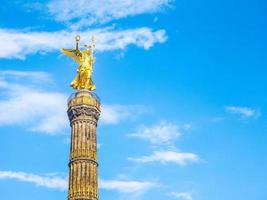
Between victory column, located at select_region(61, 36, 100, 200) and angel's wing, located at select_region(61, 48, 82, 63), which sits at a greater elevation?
angel's wing, located at select_region(61, 48, 82, 63)

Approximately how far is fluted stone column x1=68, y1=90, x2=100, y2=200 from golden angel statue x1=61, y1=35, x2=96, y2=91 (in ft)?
1.98

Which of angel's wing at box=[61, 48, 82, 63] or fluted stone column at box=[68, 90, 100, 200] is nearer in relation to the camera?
fluted stone column at box=[68, 90, 100, 200]

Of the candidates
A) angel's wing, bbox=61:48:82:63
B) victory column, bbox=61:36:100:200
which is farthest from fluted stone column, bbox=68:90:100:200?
angel's wing, bbox=61:48:82:63

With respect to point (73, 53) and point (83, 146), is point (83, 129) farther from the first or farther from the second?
point (73, 53)

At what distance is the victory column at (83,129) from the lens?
41.3 m

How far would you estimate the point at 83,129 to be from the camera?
43.6 metres

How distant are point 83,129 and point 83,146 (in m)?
1.48

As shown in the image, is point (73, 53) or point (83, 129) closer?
point (83, 129)

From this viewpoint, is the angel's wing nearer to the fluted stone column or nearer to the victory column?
the victory column

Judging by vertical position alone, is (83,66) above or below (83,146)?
above

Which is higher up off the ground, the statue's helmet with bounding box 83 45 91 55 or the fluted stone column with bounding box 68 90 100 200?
the statue's helmet with bounding box 83 45 91 55

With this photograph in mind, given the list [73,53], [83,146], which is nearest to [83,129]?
[83,146]

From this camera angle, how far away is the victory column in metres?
41.3

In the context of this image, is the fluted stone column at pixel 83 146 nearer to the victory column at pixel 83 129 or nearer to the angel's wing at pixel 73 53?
the victory column at pixel 83 129
